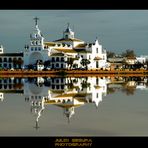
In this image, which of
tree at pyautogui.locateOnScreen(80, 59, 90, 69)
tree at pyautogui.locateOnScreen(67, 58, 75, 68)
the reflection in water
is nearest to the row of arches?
tree at pyautogui.locateOnScreen(67, 58, 75, 68)

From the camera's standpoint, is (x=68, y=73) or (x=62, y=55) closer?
(x=68, y=73)

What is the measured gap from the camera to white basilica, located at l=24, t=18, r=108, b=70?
15.0 metres

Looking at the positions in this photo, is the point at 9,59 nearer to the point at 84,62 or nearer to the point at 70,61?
the point at 70,61

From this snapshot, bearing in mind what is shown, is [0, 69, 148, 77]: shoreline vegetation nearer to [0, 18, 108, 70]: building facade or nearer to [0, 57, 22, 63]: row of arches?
[0, 18, 108, 70]: building facade

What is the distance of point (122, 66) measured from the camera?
635 inches

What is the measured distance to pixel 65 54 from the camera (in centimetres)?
1530

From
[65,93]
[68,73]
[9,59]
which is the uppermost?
[9,59]

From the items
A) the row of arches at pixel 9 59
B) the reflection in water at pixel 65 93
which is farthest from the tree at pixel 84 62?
the reflection in water at pixel 65 93

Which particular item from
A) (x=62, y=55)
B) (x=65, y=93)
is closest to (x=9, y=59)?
(x=62, y=55)
